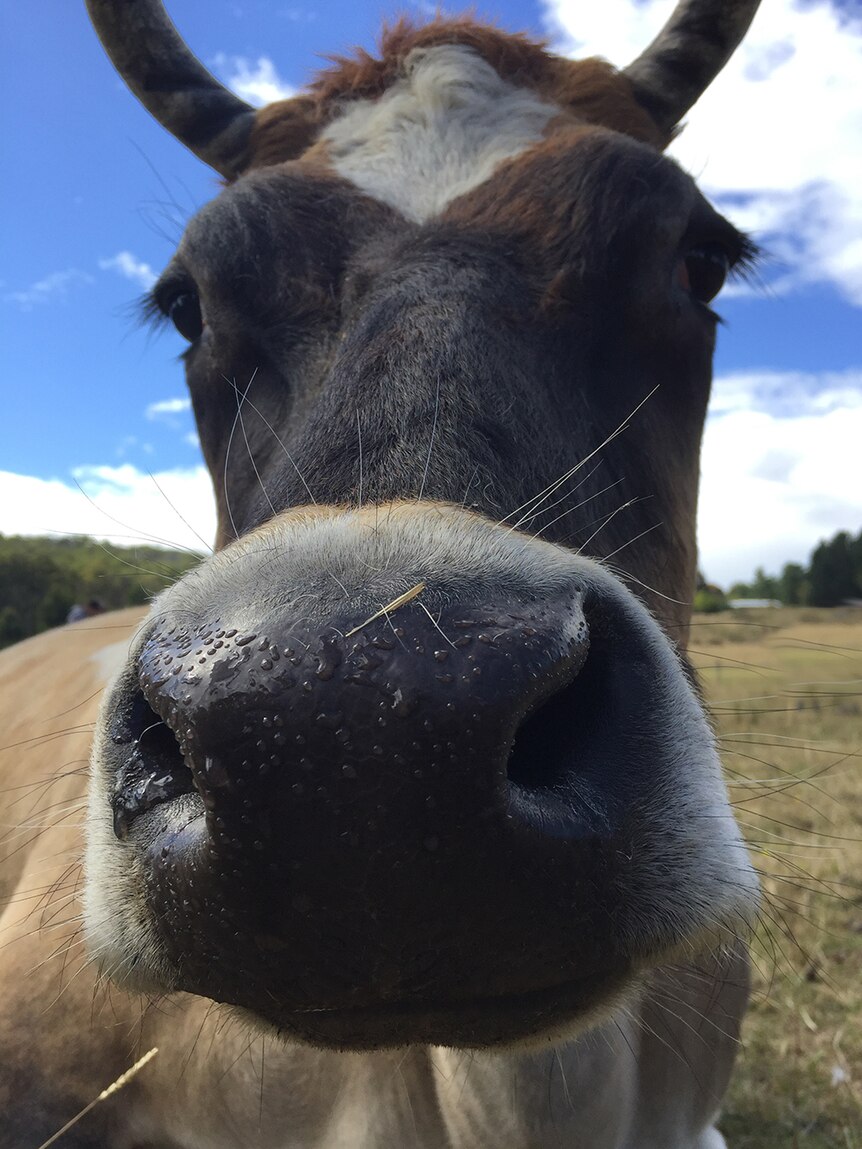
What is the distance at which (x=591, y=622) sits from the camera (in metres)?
1.38

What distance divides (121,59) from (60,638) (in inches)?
140

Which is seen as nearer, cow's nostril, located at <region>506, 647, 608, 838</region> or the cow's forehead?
cow's nostril, located at <region>506, 647, 608, 838</region>

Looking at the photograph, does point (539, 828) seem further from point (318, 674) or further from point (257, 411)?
point (257, 411)

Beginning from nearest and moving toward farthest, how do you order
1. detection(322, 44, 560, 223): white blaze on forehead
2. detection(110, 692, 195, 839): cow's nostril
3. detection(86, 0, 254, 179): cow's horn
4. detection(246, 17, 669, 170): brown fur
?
detection(110, 692, 195, 839): cow's nostril < detection(322, 44, 560, 223): white blaze on forehead < detection(246, 17, 669, 170): brown fur < detection(86, 0, 254, 179): cow's horn

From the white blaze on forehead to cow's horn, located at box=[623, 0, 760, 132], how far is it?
0.66 metres

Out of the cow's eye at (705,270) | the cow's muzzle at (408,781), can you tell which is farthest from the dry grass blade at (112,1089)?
the cow's eye at (705,270)

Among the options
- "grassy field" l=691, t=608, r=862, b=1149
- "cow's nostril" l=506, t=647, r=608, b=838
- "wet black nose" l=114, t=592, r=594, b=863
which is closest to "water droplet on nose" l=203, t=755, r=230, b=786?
"wet black nose" l=114, t=592, r=594, b=863

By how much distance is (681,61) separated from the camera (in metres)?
3.45

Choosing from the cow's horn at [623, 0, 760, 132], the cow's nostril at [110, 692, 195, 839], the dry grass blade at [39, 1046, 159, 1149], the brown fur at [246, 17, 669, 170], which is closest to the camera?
the cow's nostril at [110, 692, 195, 839]

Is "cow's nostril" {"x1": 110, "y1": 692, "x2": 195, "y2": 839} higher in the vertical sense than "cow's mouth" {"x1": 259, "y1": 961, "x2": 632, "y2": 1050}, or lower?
higher

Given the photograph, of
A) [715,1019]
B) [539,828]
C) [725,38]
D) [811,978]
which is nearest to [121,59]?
[725,38]

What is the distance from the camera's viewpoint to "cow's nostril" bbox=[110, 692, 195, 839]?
130cm

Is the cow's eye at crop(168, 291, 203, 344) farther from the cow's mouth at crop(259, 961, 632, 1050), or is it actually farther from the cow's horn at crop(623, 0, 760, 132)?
the cow's mouth at crop(259, 961, 632, 1050)

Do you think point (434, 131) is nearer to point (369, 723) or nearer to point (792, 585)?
point (369, 723)
